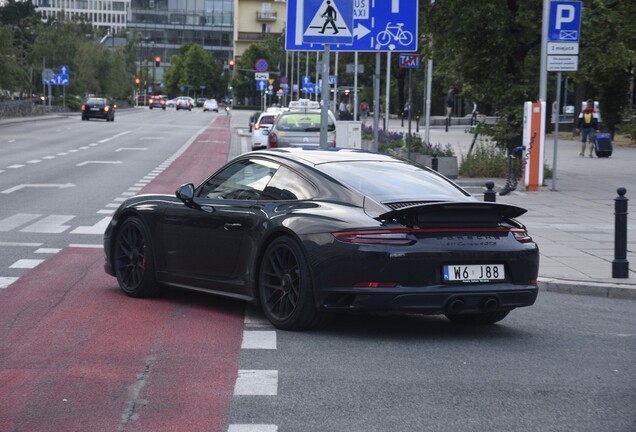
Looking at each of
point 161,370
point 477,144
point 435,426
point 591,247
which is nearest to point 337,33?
point 591,247

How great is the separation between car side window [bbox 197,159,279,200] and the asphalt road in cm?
94

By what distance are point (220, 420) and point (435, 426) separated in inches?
41.7

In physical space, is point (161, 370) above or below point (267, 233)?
below

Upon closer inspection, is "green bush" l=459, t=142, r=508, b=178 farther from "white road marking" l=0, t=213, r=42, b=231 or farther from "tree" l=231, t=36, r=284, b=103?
"tree" l=231, t=36, r=284, b=103

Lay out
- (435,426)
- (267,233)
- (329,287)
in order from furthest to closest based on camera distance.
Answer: (267,233), (329,287), (435,426)

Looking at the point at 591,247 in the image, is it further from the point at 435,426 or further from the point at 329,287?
the point at 435,426

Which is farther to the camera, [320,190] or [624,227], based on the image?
[624,227]

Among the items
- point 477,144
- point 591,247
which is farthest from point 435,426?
point 477,144

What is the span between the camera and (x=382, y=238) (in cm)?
855

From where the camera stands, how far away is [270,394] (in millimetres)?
6828

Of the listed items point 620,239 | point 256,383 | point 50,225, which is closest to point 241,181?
point 256,383

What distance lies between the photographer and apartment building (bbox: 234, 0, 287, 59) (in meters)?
180

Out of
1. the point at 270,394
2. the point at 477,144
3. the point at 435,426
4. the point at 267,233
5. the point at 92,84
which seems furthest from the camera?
the point at 92,84

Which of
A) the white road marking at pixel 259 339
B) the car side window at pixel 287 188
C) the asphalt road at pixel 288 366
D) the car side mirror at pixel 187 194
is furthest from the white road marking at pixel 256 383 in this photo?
the car side mirror at pixel 187 194
